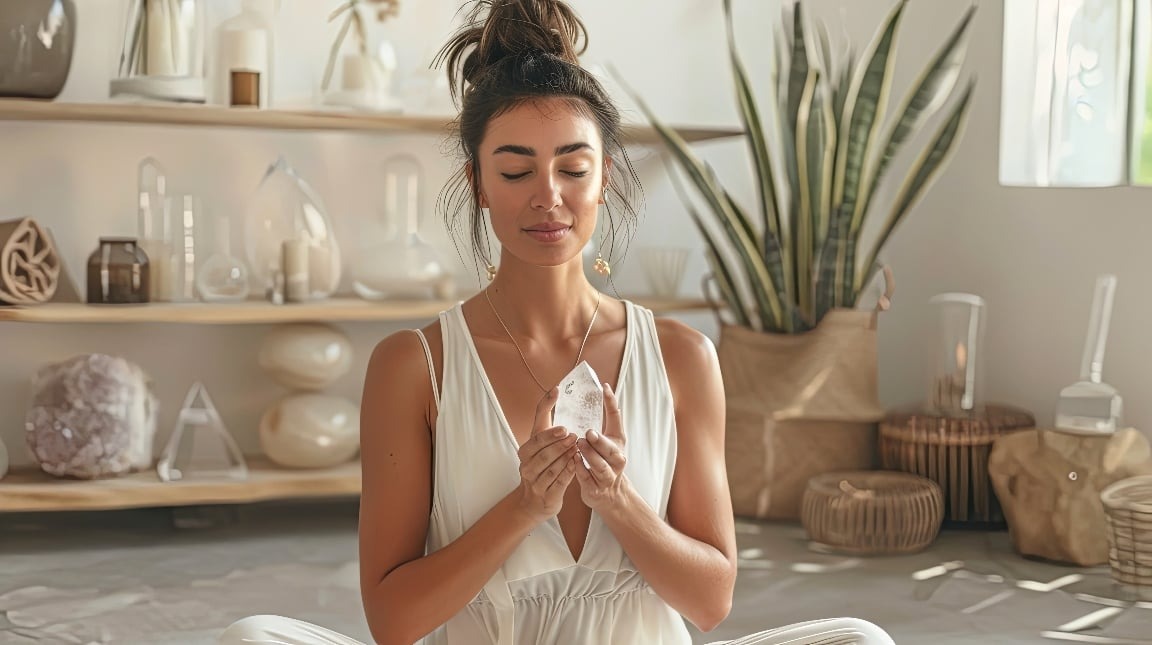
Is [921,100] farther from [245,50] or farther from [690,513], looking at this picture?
[690,513]

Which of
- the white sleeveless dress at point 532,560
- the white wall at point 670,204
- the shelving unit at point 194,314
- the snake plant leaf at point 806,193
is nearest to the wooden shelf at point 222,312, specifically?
the shelving unit at point 194,314

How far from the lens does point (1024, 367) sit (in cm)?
360

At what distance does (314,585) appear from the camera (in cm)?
281

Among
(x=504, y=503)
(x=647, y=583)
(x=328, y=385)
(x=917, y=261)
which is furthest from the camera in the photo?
(x=917, y=261)

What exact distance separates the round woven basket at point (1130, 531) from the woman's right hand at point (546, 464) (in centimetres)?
184

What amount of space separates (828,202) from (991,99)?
0.69 metres

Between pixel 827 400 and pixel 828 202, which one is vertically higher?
pixel 828 202

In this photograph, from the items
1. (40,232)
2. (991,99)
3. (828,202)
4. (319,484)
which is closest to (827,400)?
(828,202)

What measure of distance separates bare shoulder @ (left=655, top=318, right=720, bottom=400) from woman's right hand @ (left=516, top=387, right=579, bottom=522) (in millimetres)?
254

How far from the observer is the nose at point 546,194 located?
54.2 inches

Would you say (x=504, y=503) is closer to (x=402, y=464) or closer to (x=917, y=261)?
(x=402, y=464)

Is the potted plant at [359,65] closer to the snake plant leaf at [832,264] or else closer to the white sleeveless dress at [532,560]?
the snake plant leaf at [832,264]

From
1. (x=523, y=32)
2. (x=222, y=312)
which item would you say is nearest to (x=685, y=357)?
(x=523, y=32)

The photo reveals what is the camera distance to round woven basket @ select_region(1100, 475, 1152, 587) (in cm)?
270
